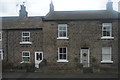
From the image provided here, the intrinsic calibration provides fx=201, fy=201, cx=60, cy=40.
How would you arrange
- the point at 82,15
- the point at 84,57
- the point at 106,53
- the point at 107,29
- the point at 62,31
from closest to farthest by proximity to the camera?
the point at 106,53 → the point at 107,29 → the point at 84,57 → the point at 62,31 → the point at 82,15

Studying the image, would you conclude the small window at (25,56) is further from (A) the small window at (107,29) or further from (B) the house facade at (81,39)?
(A) the small window at (107,29)

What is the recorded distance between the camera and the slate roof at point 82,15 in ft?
83.0

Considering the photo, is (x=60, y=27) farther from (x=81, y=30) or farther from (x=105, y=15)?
(x=105, y=15)

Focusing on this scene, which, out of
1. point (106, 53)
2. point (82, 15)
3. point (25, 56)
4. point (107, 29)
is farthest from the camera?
point (25, 56)

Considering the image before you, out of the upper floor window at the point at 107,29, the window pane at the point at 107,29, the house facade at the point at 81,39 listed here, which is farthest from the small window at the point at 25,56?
the window pane at the point at 107,29

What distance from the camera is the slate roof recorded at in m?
25.3

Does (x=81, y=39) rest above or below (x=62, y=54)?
above

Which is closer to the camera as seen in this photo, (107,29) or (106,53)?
(106,53)

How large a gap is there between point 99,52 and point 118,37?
9.83ft

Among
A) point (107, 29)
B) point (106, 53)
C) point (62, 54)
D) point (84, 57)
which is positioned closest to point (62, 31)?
point (62, 54)

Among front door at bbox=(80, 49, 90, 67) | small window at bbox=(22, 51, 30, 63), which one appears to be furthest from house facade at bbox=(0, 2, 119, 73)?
small window at bbox=(22, 51, 30, 63)

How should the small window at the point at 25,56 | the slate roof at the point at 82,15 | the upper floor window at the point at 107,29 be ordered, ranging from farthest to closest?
the small window at the point at 25,56 < the slate roof at the point at 82,15 < the upper floor window at the point at 107,29

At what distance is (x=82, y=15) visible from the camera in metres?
26.7

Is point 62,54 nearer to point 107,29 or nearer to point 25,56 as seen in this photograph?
point 25,56
